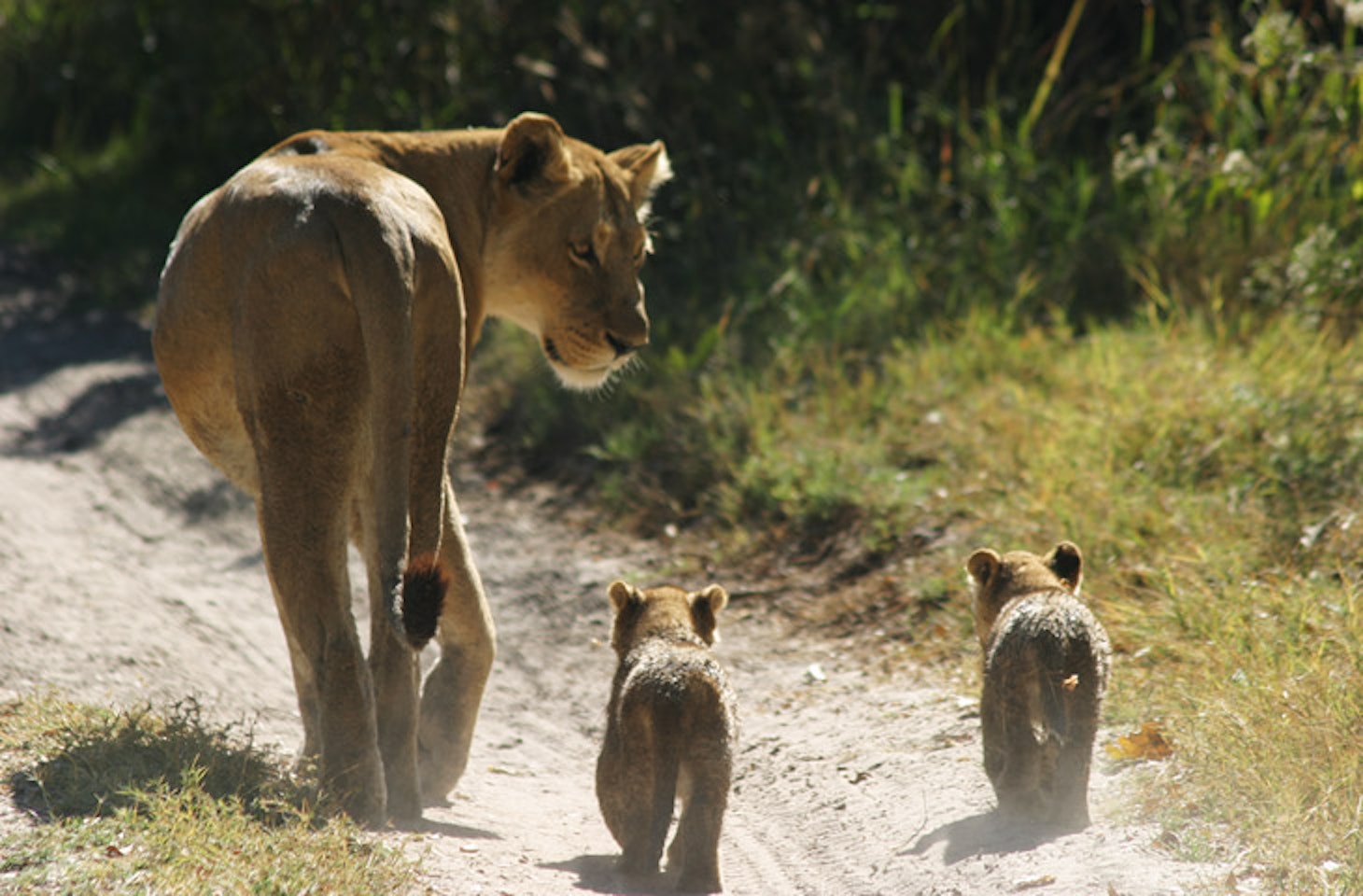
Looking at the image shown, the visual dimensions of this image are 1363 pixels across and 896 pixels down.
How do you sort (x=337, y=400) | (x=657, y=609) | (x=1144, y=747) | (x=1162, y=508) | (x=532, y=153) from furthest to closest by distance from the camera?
(x=1162, y=508)
(x=532, y=153)
(x=657, y=609)
(x=1144, y=747)
(x=337, y=400)

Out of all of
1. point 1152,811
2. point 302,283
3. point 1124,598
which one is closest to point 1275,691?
point 1152,811

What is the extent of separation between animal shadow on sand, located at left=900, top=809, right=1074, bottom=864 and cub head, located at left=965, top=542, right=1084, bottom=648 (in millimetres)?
520

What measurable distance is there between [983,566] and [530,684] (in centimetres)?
224

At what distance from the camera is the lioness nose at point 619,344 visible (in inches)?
203

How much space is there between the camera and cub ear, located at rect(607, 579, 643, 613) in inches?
178

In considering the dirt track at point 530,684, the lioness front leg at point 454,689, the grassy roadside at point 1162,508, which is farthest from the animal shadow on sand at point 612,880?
the grassy roadside at point 1162,508

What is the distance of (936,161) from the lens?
960cm

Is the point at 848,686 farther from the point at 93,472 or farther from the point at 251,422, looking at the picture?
the point at 93,472

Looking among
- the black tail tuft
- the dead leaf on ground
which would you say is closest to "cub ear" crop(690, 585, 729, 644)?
the black tail tuft

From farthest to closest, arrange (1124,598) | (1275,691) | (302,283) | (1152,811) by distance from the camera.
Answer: (1124,598), (1275,691), (1152,811), (302,283)

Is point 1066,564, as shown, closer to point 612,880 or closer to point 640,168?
point 612,880

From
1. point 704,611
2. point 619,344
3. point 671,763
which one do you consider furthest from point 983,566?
point 619,344

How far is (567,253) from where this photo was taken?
5055 mm

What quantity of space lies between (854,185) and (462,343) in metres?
5.57
